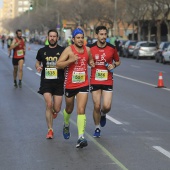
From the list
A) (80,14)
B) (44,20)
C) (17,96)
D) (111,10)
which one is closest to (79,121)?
(17,96)

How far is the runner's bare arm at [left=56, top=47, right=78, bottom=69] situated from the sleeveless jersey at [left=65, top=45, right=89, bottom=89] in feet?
0.30

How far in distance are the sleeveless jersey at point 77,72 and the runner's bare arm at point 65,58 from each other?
3.5 inches

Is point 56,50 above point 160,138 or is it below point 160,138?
above

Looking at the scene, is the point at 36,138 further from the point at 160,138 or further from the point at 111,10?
the point at 111,10

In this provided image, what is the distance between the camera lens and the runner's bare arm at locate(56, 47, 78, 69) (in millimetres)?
8727

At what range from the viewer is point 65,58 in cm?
884

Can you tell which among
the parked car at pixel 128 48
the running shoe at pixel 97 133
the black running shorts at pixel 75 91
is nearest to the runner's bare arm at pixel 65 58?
the black running shorts at pixel 75 91

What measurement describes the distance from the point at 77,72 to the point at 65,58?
285mm

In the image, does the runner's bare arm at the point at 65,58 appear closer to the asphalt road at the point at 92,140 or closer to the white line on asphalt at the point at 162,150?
the asphalt road at the point at 92,140

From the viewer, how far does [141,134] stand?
1030 cm

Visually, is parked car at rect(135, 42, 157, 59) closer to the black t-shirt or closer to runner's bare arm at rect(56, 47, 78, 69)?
the black t-shirt

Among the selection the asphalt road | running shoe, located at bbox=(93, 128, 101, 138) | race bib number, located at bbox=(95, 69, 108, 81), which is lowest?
the asphalt road

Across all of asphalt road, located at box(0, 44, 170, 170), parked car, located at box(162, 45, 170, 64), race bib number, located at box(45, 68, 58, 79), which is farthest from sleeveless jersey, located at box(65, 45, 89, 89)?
parked car, located at box(162, 45, 170, 64)

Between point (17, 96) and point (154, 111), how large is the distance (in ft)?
15.7
